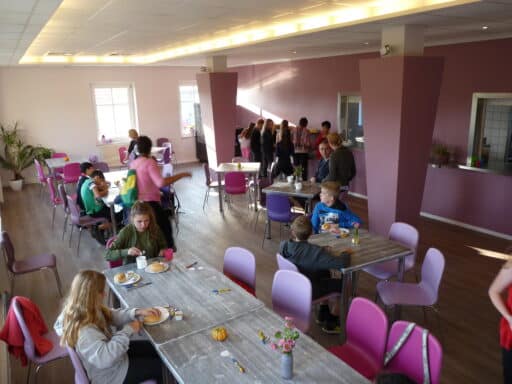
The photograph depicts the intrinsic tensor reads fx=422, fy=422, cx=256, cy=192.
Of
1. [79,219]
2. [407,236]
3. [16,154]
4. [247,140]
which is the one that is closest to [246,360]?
[407,236]

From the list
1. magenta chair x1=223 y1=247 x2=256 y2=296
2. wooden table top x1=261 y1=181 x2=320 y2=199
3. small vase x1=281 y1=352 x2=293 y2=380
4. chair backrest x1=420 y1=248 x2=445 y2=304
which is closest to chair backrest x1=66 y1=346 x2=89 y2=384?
small vase x1=281 y1=352 x2=293 y2=380

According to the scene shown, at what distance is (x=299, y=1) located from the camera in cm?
428

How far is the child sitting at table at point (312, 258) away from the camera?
357 centimetres

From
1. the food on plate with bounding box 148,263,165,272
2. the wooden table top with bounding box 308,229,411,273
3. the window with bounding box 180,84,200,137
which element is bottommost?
the wooden table top with bounding box 308,229,411,273

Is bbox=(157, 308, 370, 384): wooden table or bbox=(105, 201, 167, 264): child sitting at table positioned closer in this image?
bbox=(157, 308, 370, 384): wooden table

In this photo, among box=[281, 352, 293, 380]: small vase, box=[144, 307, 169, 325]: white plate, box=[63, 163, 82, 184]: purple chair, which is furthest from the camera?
box=[63, 163, 82, 184]: purple chair

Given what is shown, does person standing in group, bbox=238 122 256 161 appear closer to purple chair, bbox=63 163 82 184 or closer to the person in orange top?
purple chair, bbox=63 163 82 184

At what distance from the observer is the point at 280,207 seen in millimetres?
6156

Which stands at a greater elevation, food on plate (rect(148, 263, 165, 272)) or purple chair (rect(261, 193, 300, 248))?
food on plate (rect(148, 263, 165, 272))

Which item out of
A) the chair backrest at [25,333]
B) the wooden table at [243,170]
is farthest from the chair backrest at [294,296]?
the wooden table at [243,170]

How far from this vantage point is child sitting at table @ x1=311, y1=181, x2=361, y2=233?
15.2 ft

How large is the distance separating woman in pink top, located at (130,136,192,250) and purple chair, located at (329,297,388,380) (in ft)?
8.47

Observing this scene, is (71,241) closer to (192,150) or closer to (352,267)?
(352,267)

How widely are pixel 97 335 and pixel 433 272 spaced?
279 cm
